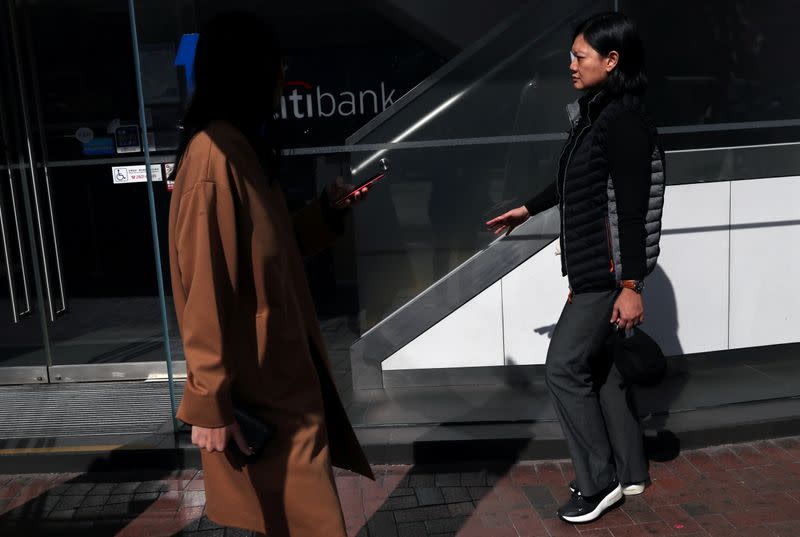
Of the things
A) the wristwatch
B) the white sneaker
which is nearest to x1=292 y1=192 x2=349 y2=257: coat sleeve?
the wristwatch

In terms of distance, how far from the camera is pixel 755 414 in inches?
176

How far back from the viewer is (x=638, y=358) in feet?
11.3

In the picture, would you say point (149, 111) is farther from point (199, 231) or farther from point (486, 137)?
point (199, 231)

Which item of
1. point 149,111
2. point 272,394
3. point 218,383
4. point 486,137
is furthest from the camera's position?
point 486,137

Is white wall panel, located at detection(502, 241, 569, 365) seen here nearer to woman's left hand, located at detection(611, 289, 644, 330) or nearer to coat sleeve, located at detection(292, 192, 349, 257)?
woman's left hand, located at detection(611, 289, 644, 330)

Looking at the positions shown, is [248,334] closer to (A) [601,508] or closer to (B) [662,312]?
(A) [601,508]

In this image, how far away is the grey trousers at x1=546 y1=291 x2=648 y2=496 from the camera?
346 centimetres

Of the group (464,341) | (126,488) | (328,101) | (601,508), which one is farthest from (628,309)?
(328,101)

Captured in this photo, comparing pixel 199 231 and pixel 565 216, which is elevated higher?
pixel 199 231

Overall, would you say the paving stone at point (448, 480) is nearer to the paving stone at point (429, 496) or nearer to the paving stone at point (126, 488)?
the paving stone at point (429, 496)

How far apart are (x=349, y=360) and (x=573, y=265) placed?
80.1 inches

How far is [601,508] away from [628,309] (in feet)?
3.07

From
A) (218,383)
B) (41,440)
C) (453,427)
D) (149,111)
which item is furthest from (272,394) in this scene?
(41,440)

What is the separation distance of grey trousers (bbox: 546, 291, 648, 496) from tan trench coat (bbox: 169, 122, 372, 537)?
1.39 metres
